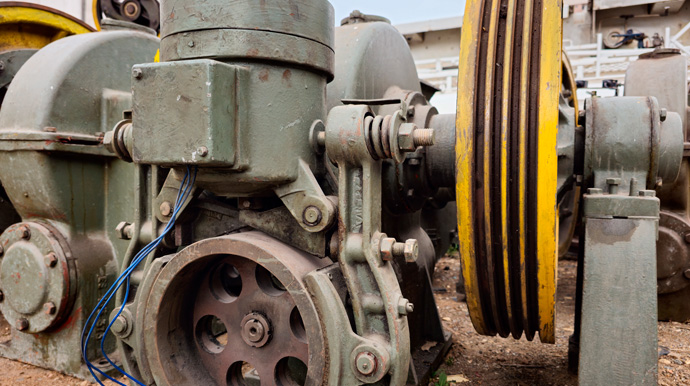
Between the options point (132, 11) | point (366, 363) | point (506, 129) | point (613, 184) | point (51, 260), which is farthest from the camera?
point (132, 11)

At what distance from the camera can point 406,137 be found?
1688 mm

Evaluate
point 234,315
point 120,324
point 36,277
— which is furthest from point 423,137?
point 36,277

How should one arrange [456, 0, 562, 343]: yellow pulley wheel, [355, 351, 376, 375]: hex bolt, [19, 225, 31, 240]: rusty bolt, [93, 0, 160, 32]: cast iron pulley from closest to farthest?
[355, 351, 376, 375]: hex bolt, [456, 0, 562, 343]: yellow pulley wheel, [19, 225, 31, 240]: rusty bolt, [93, 0, 160, 32]: cast iron pulley

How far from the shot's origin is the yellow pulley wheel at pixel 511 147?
1753 millimetres

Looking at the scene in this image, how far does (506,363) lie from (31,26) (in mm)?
3425

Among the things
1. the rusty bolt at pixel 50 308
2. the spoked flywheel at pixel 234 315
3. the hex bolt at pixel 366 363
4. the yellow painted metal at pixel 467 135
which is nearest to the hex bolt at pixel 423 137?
Answer: the yellow painted metal at pixel 467 135

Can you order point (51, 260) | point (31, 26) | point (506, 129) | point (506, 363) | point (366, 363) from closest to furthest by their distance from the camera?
point (366, 363)
point (506, 129)
point (51, 260)
point (506, 363)
point (31, 26)

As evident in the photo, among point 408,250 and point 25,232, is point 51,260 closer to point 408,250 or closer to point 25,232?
point 25,232

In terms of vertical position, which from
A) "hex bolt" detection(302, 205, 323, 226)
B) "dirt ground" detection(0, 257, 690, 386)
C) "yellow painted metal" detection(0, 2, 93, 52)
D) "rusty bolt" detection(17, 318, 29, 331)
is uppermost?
"yellow painted metal" detection(0, 2, 93, 52)

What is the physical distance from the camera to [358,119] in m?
1.70

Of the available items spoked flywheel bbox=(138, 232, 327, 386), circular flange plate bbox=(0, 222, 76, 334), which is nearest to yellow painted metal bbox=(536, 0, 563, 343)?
spoked flywheel bbox=(138, 232, 327, 386)

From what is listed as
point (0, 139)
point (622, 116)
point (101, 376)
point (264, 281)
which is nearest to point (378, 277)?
point (264, 281)

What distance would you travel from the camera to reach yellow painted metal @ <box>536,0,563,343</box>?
171 cm

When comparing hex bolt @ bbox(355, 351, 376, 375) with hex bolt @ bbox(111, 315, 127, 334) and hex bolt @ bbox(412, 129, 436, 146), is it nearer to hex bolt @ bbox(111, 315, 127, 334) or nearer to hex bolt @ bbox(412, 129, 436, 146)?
hex bolt @ bbox(412, 129, 436, 146)
